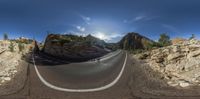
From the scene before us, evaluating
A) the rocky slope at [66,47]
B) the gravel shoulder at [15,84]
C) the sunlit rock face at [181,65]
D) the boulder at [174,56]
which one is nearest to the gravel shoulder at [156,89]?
the sunlit rock face at [181,65]

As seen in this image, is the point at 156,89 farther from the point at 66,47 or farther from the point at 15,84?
the point at 66,47

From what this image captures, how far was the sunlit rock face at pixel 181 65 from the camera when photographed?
1291 centimetres

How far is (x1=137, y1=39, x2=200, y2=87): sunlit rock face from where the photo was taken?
1291cm

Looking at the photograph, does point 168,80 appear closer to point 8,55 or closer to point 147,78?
point 147,78

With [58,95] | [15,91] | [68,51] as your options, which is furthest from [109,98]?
[68,51]

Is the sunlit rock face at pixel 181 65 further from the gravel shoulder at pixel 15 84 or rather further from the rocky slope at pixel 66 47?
the rocky slope at pixel 66 47

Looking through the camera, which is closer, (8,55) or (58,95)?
(58,95)

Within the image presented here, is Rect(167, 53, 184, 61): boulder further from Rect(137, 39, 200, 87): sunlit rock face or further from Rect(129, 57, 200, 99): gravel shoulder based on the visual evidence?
Rect(129, 57, 200, 99): gravel shoulder

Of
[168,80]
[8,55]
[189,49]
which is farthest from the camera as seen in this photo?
[8,55]

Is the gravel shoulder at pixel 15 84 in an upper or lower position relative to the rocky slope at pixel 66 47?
lower

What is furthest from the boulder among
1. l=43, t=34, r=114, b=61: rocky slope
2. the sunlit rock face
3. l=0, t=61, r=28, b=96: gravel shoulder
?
l=43, t=34, r=114, b=61: rocky slope

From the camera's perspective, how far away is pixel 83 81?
12938 mm

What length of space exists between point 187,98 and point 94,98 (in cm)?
384

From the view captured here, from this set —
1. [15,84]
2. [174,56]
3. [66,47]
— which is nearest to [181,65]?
[174,56]
